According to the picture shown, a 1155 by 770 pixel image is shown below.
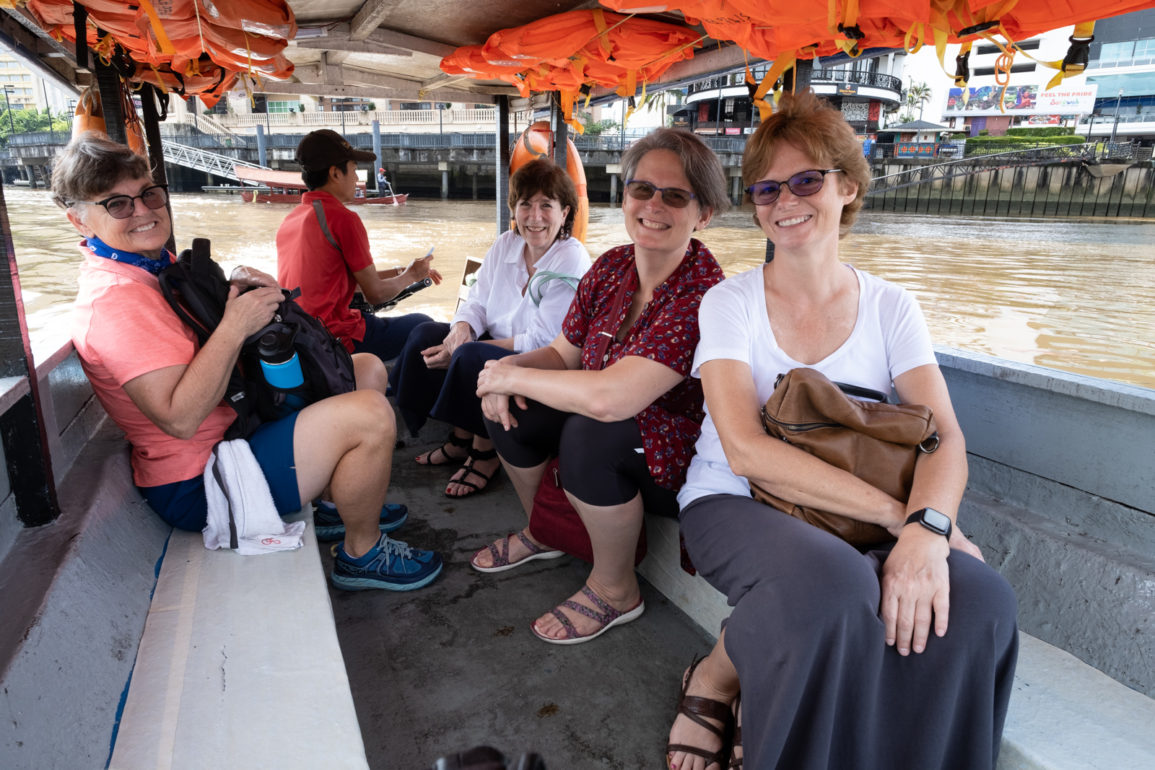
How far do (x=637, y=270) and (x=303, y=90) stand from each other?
4.14m

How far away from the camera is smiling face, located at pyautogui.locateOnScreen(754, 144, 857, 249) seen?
1581 mm

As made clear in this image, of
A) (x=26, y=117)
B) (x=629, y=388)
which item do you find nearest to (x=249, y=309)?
(x=629, y=388)

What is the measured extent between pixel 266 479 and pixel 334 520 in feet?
2.54

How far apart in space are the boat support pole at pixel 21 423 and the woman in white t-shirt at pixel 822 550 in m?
1.40

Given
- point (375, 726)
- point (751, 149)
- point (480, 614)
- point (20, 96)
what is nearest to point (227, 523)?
point (375, 726)

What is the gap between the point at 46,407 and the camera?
1.65 meters

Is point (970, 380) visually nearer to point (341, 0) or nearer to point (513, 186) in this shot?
point (513, 186)

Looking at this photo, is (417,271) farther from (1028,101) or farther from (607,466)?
(1028,101)

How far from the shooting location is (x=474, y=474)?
2906 millimetres

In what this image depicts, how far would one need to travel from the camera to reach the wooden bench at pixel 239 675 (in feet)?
3.85

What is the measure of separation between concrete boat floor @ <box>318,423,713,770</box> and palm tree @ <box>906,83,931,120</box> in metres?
62.8

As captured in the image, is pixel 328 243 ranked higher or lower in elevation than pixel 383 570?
higher

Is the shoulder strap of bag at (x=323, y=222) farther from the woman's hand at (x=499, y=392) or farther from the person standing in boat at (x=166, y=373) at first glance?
the woman's hand at (x=499, y=392)

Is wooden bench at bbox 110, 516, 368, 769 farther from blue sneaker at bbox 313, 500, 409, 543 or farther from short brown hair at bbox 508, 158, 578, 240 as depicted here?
short brown hair at bbox 508, 158, 578, 240
